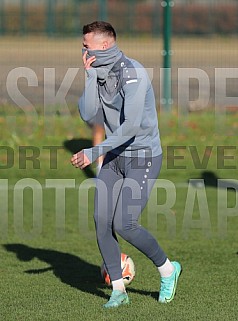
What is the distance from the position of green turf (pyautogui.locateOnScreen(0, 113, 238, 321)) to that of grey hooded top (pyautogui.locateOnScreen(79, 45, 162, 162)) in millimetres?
1218

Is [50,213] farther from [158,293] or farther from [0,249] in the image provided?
[158,293]

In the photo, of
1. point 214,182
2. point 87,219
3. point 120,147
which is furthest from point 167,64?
point 120,147

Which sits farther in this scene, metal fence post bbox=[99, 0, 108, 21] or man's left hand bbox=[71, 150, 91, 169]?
metal fence post bbox=[99, 0, 108, 21]

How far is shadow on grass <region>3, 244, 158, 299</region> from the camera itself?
7.59 metres

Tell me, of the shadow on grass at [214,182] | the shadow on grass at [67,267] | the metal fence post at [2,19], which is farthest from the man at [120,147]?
the metal fence post at [2,19]

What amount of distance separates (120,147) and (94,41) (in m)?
0.80

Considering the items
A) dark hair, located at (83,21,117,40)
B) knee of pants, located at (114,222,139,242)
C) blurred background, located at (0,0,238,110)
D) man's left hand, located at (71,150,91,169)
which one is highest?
blurred background, located at (0,0,238,110)

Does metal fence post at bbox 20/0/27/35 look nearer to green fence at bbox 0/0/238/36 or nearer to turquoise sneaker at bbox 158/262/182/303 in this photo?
green fence at bbox 0/0/238/36

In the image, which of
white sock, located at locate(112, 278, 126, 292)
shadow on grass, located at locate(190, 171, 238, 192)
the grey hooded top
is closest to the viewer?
the grey hooded top

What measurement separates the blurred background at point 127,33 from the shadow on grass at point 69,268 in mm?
11087

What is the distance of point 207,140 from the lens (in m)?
14.8

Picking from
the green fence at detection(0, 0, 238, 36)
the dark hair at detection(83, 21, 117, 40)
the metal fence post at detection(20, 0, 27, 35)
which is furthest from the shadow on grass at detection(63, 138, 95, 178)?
the metal fence post at detection(20, 0, 27, 35)

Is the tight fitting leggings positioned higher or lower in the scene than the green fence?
lower

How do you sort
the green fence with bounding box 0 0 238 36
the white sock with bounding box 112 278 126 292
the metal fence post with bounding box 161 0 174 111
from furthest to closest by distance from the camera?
the green fence with bounding box 0 0 238 36, the metal fence post with bounding box 161 0 174 111, the white sock with bounding box 112 278 126 292
